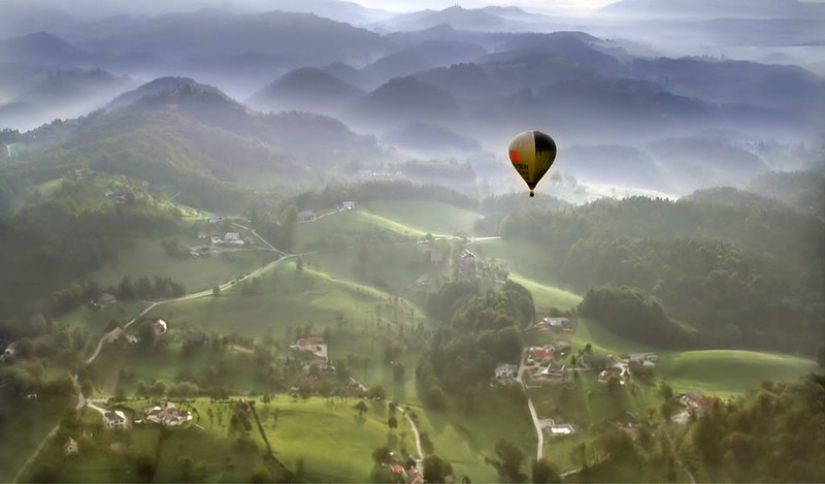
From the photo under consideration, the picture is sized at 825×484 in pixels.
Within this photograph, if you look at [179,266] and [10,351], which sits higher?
[179,266]

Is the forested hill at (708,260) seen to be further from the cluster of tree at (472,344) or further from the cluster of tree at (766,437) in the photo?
the cluster of tree at (766,437)

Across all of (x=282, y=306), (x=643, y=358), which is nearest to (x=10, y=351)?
(x=282, y=306)

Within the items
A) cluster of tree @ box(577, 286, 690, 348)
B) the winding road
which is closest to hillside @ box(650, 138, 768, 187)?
the winding road

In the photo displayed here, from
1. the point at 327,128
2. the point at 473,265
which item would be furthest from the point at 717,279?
the point at 327,128

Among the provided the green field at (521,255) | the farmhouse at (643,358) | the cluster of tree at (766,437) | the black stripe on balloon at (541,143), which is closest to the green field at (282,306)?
the green field at (521,255)

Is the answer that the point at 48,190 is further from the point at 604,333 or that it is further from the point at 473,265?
the point at 604,333

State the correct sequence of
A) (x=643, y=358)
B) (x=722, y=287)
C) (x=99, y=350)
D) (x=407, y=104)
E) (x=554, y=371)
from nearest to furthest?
1. (x=554, y=371)
2. (x=643, y=358)
3. (x=99, y=350)
4. (x=722, y=287)
5. (x=407, y=104)

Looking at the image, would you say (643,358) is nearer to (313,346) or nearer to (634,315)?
(634,315)
